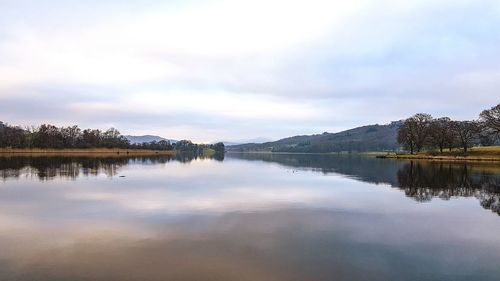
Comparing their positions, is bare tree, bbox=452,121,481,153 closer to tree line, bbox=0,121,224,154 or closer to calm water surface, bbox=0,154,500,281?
calm water surface, bbox=0,154,500,281

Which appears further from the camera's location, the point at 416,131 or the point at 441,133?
the point at 416,131

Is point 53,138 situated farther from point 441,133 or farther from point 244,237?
point 244,237

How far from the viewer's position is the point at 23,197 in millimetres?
22562

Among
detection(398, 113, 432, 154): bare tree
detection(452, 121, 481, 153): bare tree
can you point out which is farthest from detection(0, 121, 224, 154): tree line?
detection(452, 121, 481, 153): bare tree

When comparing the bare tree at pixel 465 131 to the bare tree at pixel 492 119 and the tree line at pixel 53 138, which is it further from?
the tree line at pixel 53 138

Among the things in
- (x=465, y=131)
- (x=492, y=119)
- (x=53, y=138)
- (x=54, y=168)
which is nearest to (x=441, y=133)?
(x=465, y=131)

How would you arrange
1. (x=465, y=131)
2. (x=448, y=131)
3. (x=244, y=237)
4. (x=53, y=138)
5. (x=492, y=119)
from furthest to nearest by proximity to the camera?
(x=53, y=138), (x=448, y=131), (x=465, y=131), (x=492, y=119), (x=244, y=237)

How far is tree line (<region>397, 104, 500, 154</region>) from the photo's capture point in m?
82.1

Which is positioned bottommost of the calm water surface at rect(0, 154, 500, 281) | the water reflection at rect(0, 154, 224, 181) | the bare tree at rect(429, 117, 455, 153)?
the calm water surface at rect(0, 154, 500, 281)

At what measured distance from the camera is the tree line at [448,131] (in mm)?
82069

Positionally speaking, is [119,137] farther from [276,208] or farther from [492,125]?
[276,208]

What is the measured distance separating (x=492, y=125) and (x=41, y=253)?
3581 inches

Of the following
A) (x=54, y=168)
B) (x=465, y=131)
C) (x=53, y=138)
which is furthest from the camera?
(x=53, y=138)

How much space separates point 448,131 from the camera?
94250 millimetres
